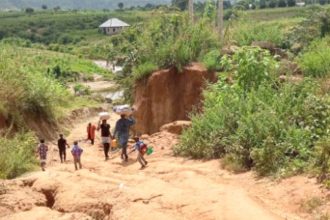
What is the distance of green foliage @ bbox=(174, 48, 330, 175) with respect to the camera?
9.83 metres

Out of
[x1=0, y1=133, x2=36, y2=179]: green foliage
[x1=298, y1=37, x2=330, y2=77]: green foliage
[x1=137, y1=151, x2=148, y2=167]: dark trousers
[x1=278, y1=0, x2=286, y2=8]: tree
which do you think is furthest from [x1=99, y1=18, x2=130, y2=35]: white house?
[x1=137, y1=151, x2=148, y2=167]: dark trousers

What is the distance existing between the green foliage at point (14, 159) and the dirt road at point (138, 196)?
163 cm

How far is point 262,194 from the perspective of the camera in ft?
29.1

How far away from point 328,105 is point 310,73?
3819 millimetres

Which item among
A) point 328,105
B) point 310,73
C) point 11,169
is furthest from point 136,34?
point 328,105

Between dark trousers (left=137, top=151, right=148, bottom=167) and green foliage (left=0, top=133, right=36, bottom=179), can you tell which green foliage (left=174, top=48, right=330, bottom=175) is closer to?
dark trousers (left=137, top=151, right=148, bottom=167)

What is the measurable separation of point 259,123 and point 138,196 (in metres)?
2.91

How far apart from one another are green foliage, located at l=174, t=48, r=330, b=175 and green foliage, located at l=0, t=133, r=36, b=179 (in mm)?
3209

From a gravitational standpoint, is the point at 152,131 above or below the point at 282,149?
below

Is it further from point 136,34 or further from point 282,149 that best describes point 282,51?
point 282,149

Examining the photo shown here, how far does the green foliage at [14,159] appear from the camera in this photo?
11688 mm

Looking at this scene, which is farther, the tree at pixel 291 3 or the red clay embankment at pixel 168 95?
the tree at pixel 291 3

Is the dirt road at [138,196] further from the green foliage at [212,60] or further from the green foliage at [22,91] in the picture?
the green foliage at [22,91]

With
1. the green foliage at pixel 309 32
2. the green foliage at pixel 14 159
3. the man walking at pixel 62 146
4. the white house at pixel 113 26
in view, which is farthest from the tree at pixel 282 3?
the green foliage at pixel 14 159
